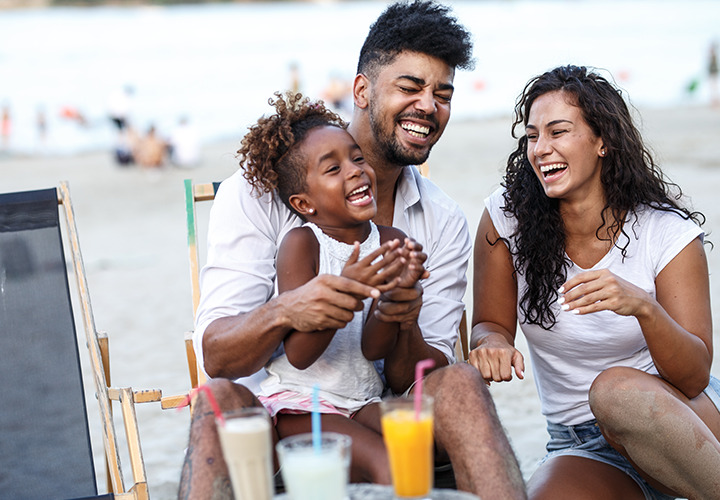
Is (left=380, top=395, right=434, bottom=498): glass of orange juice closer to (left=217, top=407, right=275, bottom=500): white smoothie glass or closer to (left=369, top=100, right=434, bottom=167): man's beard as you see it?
(left=217, top=407, right=275, bottom=500): white smoothie glass

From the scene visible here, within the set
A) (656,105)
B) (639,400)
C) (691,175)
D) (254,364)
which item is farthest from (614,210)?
(656,105)

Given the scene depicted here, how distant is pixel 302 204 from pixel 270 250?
0.20m

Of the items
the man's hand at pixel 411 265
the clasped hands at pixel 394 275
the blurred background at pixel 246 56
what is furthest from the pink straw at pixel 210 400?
the blurred background at pixel 246 56

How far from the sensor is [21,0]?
6062 cm

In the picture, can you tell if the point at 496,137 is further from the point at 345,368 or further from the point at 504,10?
the point at 504,10

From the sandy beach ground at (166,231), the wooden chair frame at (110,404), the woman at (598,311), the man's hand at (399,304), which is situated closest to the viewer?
the man's hand at (399,304)

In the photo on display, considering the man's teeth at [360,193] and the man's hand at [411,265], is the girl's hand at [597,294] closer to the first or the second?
the man's hand at [411,265]

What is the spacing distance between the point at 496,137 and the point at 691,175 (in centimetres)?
653

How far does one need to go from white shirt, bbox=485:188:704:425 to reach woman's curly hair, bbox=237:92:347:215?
0.87m

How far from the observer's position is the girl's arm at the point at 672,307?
259cm

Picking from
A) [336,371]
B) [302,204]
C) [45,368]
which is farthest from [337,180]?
[45,368]

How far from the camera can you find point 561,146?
305 cm

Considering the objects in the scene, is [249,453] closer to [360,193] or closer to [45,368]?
[360,193]

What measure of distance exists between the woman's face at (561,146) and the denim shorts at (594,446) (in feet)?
2.78
